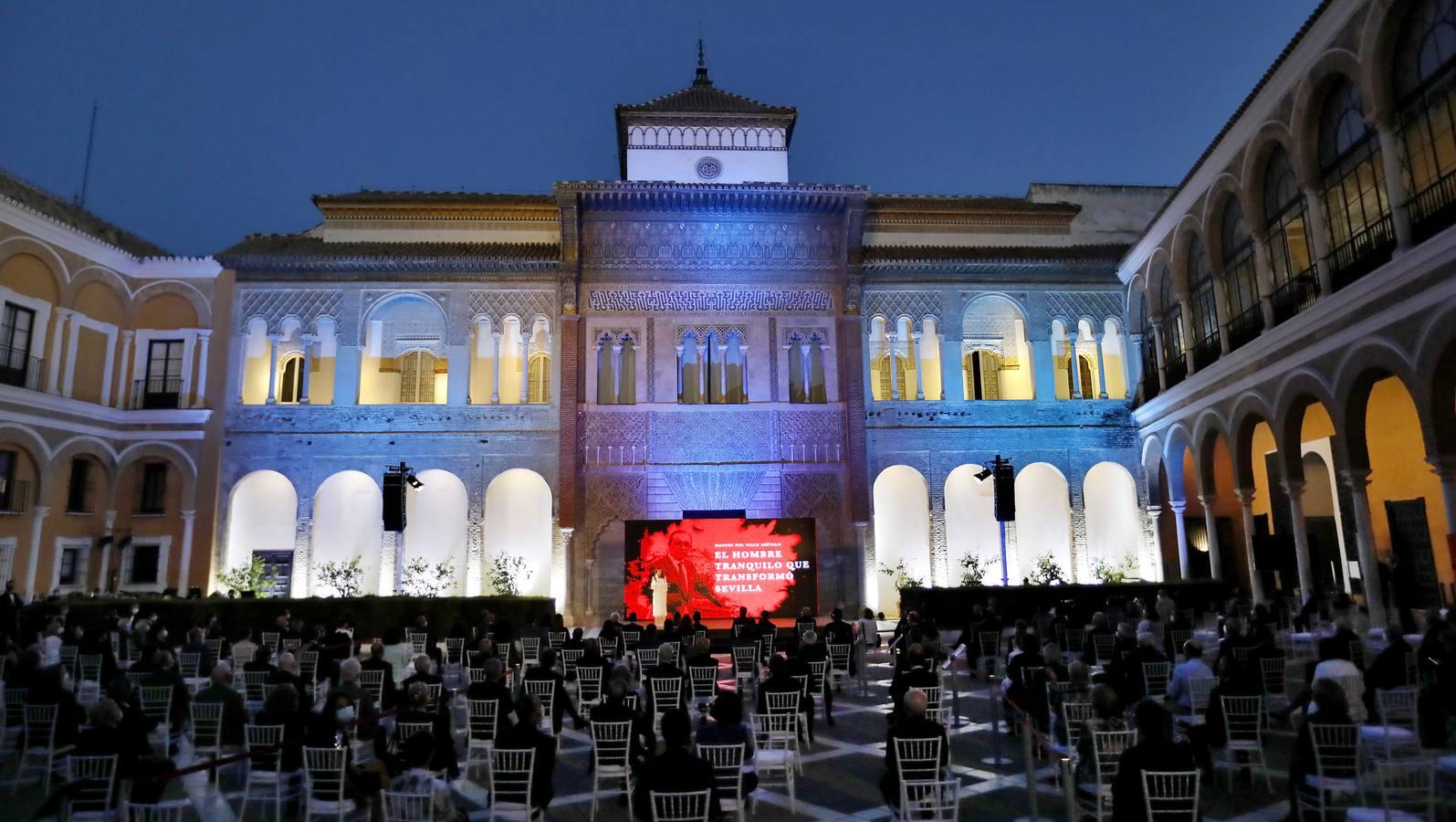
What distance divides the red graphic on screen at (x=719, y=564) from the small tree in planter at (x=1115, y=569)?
737 cm

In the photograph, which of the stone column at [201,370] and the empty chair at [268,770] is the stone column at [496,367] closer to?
the stone column at [201,370]

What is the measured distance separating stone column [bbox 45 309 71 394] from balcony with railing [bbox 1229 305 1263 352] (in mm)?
24968

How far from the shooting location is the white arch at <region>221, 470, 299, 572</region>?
70.8ft

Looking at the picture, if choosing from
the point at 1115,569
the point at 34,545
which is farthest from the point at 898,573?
the point at 34,545

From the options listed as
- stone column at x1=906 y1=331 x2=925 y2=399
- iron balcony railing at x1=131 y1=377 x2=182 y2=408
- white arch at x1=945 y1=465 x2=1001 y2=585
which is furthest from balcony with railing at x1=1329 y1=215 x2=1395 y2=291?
iron balcony railing at x1=131 y1=377 x2=182 y2=408

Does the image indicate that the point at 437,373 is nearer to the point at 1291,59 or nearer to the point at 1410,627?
the point at 1291,59

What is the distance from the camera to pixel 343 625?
15.0m

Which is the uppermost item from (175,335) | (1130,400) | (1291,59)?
(1291,59)

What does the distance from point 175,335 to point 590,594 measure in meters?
12.1

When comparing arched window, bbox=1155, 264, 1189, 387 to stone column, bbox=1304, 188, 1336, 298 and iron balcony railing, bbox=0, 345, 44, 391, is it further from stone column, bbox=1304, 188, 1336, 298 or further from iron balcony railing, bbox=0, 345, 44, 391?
iron balcony railing, bbox=0, 345, 44, 391

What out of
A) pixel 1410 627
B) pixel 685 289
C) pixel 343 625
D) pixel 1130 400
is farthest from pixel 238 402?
pixel 1410 627

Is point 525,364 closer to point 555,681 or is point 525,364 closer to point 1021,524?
point 1021,524

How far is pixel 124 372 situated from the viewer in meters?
21.4

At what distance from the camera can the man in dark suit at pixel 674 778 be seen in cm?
533
